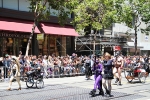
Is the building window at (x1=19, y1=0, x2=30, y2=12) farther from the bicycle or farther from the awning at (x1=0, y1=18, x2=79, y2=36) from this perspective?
the bicycle

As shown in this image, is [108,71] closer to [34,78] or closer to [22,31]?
[34,78]

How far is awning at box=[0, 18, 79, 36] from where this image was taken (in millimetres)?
25625

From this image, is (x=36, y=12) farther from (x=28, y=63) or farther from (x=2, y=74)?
(x=2, y=74)

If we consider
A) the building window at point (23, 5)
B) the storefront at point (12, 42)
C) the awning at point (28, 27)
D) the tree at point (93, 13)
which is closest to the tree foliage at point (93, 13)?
the tree at point (93, 13)

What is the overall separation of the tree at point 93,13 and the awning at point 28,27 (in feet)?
4.00

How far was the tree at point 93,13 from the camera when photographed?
30.9m

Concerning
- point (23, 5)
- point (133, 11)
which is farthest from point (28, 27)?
point (133, 11)

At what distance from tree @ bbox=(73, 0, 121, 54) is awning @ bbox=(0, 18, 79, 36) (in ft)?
4.00

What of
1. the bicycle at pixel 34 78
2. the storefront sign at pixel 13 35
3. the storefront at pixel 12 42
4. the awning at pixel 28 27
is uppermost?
the awning at pixel 28 27

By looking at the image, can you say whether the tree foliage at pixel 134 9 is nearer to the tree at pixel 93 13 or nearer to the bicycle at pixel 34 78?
the tree at pixel 93 13

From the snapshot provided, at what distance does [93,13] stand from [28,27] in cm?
797

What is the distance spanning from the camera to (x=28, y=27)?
27.5 meters

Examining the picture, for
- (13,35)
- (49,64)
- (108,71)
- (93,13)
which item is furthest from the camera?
(93,13)

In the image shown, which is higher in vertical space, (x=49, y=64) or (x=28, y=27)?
(x=28, y=27)
